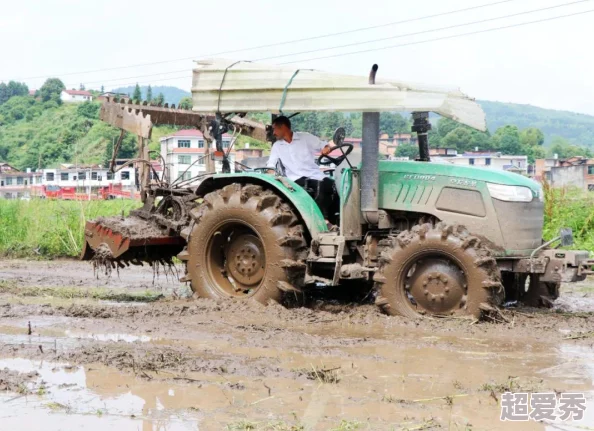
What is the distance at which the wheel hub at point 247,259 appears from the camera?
9359 millimetres

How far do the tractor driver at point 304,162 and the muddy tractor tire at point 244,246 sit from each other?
1.25 ft

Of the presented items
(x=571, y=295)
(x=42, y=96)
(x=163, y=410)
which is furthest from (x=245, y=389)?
(x=42, y=96)

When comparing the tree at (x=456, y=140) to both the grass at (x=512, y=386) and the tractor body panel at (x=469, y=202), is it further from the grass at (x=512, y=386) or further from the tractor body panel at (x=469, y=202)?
the grass at (x=512, y=386)

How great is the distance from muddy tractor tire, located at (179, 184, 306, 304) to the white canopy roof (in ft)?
3.00

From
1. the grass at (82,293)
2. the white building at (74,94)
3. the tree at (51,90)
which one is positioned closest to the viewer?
the grass at (82,293)

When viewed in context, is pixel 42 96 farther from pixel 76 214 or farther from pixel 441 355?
pixel 441 355

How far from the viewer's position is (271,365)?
6.62 m

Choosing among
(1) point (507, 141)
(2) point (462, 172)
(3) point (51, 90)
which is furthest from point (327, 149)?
(3) point (51, 90)

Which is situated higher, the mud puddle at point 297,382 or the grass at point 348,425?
the grass at point 348,425

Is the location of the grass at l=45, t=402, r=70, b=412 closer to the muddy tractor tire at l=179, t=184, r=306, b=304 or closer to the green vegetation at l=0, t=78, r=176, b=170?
the muddy tractor tire at l=179, t=184, r=306, b=304

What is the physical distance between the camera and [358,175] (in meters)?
9.02

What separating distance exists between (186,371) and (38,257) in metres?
9.88

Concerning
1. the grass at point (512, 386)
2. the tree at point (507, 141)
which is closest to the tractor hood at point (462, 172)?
the grass at point (512, 386)

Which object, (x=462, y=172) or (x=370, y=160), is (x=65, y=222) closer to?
(x=370, y=160)
